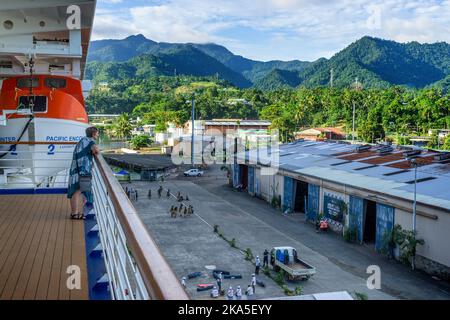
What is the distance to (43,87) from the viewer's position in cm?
1067

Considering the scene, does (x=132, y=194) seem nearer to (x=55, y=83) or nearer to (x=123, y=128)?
(x=55, y=83)

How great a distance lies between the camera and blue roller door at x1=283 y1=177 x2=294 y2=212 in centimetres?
2495

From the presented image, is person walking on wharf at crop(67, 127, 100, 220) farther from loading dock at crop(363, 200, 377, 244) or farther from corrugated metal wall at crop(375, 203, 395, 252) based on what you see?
loading dock at crop(363, 200, 377, 244)

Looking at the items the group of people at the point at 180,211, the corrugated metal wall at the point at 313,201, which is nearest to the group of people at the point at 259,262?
the corrugated metal wall at the point at 313,201

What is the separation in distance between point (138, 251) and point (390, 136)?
56.1 metres

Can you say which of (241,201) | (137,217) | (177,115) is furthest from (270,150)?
(177,115)

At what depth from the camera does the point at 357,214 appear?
62.9 ft

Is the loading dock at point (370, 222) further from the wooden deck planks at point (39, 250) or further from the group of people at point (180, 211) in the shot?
the wooden deck planks at point (39, 250)

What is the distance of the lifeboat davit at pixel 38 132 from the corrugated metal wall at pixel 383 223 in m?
11.7

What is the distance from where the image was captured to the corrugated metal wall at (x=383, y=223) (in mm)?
17156

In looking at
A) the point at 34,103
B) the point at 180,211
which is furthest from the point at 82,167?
the point at 180,211

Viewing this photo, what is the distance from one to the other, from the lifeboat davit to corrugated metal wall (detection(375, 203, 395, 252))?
11693mm

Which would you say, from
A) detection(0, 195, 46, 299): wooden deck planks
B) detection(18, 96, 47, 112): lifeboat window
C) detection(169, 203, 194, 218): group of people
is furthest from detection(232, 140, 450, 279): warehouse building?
detection(0, 195, 46, 299): wooden deck planks
